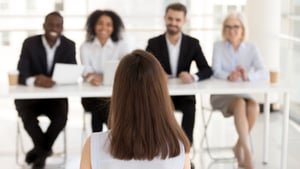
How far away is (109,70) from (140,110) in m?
1.97

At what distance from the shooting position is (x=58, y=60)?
389cm

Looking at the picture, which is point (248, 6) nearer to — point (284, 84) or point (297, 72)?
point (297, 72)

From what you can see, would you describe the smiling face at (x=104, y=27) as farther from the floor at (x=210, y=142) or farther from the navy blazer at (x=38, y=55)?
the floor at (x=210, y=142)

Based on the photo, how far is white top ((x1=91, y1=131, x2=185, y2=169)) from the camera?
1.54m

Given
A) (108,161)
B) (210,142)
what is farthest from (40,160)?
(108,161)

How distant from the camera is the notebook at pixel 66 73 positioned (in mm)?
3490

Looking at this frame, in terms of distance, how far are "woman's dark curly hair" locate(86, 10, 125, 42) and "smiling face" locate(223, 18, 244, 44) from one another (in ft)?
2.72

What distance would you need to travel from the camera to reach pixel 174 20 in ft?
13.0

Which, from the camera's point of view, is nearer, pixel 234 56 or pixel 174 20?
pixel 174 20

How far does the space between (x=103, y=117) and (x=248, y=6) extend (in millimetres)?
2525

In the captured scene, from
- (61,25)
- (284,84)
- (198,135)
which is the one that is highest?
(61,25)

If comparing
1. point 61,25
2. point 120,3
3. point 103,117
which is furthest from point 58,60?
point 120,3

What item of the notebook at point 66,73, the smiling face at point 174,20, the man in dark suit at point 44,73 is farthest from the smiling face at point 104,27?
the notebook at point 66,73

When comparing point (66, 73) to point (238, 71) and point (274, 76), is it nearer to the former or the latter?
point (238, 71)
